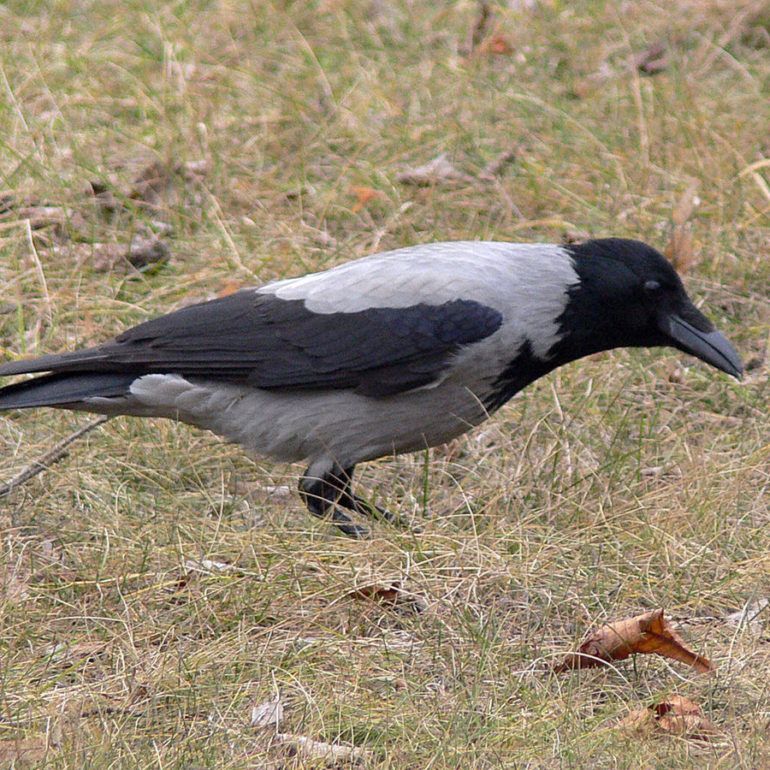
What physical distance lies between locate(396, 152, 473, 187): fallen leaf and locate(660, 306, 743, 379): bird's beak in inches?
79.2

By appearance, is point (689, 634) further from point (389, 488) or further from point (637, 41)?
point (637, 41)

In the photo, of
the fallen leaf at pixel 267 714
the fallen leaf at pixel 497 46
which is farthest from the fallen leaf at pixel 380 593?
the fallen leaf at pixel 497 46

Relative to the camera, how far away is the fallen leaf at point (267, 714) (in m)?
3.31

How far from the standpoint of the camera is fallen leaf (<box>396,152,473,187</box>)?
256 inches

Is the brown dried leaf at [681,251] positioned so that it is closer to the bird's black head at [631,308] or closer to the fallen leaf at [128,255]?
the bird's black head at [631,308]

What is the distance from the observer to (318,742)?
3227mm

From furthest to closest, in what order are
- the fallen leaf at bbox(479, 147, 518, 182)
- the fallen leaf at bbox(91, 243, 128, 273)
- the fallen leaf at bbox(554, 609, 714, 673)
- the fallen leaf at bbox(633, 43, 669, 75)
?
the fallen leaf at bbox(633, 43, 669, 75) → the fallen leaf at bbox(479, 147, 518, 182) → the fallen leaf at bbox(91, 243, 128, 273) → the fallen leaf at bbox(554, 609, 714, 673)

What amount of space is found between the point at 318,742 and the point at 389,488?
70.1 inches

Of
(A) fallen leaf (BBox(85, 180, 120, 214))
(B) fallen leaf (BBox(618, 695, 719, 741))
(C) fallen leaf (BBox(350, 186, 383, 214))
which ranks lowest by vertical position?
(A) fallen leaf (BBox(85, 180, 120, 214))

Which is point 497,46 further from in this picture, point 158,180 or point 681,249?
point 681,249

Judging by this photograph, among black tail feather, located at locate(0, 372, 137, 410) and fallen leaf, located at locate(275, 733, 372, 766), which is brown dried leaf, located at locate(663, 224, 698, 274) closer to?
black tail feather, located at locate(0, 372, 137, 410)

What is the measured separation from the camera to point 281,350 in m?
4.59

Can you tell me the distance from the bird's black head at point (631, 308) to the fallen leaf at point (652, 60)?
10.3 ft

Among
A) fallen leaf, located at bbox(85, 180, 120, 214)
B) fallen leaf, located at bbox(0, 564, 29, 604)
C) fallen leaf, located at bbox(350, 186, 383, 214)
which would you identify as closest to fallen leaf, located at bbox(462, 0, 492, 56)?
fallen leaf, located at bbox(350, 186, 383, 214)
